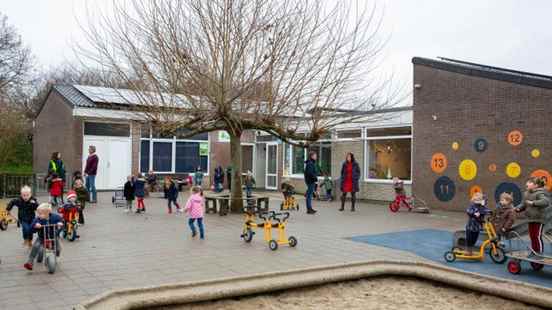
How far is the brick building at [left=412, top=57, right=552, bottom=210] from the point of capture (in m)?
14.3

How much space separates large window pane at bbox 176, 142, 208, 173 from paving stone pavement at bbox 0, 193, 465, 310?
10.6 meters

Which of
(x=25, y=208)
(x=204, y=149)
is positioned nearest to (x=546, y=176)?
(x=25, y=208)

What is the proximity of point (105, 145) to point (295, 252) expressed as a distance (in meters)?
16.2

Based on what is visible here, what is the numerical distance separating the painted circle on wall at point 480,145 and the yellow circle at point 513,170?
944 mm

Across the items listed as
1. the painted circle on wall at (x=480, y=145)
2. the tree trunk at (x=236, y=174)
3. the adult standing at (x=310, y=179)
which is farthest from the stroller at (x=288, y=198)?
the painted circle on wall at (x=480, y=145)

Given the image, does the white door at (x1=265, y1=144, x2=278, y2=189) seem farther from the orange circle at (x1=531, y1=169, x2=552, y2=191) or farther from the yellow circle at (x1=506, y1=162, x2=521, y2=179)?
the orange circle at (x1=531, y1=169, x2=552, y2=191)

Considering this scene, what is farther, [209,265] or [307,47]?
[307,47]

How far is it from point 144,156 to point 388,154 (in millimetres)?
11272

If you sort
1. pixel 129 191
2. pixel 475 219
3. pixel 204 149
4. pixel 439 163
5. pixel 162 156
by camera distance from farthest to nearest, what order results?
pixel 204 149 < pixel 162 156 < pixel 439 163 < pixel 129 191 < pixel 475 219

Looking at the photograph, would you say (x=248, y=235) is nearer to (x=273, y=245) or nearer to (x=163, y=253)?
(x=273, y=245)

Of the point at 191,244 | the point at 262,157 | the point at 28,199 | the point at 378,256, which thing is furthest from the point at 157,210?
the point at 262,157

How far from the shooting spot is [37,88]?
4303 cm

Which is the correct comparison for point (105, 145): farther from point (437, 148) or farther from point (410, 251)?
→ point (410, 251)

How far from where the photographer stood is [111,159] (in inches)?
915
